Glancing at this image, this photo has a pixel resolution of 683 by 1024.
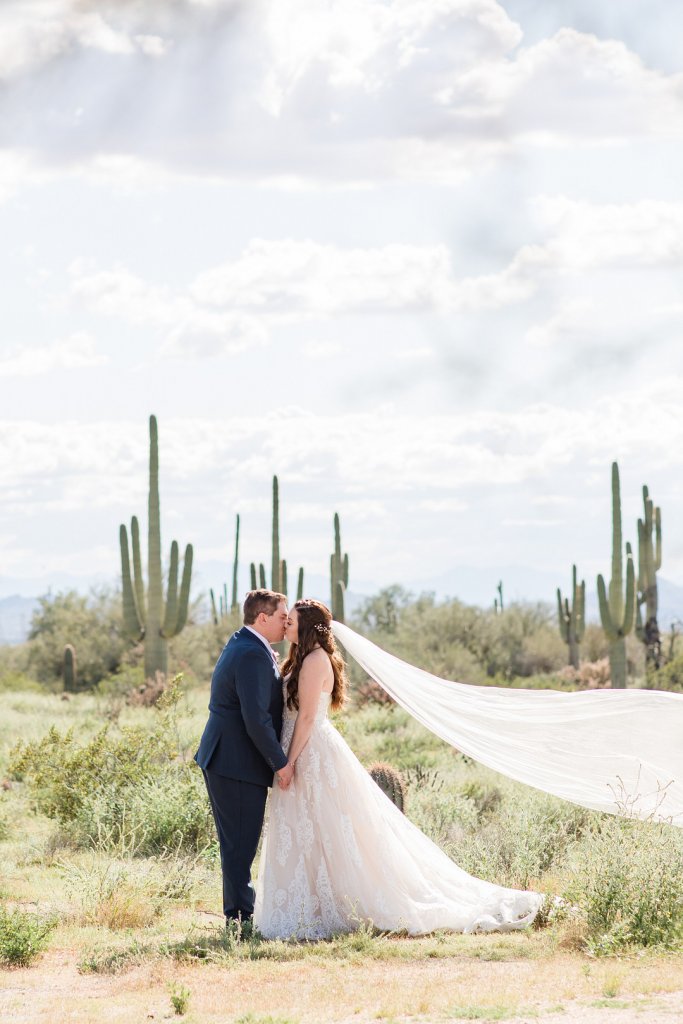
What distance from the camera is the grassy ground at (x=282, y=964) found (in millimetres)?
5961

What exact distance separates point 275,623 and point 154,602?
16.7 meters

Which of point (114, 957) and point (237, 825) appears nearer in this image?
point (114, 957)

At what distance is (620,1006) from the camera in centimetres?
578

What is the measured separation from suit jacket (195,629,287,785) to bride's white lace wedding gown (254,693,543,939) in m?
0.32

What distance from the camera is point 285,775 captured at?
7.77 m

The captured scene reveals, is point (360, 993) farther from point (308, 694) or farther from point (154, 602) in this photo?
point (154, 602)

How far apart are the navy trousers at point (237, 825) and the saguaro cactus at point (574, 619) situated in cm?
2514

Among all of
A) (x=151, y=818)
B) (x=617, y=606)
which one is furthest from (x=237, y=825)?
(x=617, y=606)

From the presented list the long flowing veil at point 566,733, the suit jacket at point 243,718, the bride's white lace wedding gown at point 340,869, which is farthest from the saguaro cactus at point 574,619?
the suit jacket at point 243,718

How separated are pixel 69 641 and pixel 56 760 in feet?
77.7

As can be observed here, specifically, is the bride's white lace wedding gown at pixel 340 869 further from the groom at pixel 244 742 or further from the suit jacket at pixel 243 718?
the suit jacket at pixel 243 718

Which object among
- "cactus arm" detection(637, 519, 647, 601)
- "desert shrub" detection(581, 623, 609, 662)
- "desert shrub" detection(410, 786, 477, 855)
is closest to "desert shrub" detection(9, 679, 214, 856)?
"desert shrub" detection(410, 786, 477, 855)

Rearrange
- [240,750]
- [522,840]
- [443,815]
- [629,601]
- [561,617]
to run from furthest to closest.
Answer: [561,617]
[629,601]
[443,815]
[522,840]
[240,750]

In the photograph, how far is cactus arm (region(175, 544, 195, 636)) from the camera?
2431 centimetres
